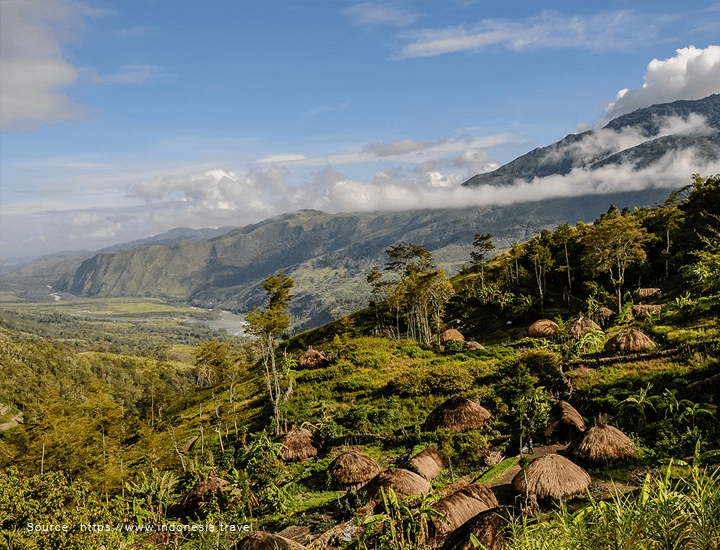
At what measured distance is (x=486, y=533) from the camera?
1370 cm

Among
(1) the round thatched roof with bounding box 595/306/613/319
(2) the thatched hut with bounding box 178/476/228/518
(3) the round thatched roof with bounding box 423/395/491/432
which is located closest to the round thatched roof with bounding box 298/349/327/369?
(3) the round thatched roof with bounding box 423/395/491/432

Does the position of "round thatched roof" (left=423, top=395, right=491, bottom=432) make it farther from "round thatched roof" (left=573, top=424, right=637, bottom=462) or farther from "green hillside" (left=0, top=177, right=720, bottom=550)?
"round thatched roof" (left=573, top=424, right=637, bottom=462)

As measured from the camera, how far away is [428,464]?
22.9 metres

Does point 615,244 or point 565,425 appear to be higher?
point 615,244

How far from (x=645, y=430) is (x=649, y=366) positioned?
8.46 meters

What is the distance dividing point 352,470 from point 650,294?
1637 inches

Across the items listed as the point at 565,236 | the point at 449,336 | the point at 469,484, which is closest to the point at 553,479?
the point at 469,484

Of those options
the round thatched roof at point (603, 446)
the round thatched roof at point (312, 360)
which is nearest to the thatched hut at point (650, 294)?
the round thatched roof at point (603, 446)

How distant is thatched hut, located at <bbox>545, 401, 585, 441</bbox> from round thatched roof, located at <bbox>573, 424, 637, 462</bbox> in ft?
10.6

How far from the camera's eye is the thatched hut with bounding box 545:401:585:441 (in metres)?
24.6

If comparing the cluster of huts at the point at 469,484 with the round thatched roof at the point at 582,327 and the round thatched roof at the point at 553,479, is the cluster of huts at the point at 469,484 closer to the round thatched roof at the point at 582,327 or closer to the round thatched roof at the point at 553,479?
the round thatched roof at the point at 553,479

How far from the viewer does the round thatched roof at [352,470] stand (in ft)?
77.6

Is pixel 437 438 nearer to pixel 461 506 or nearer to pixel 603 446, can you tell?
pixel 603 446

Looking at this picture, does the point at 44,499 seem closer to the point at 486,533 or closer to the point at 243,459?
the point at 486,533
